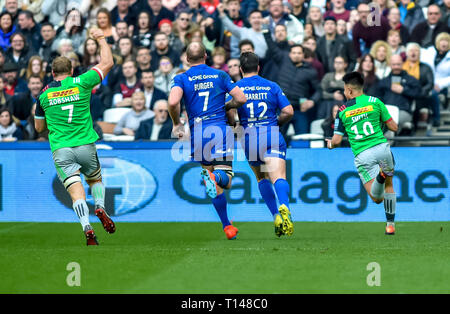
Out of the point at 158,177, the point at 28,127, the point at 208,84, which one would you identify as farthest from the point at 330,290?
the point at 28,127

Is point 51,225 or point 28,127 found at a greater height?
point 28,127

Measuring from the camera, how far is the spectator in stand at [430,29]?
17.5m

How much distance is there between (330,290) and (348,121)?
16.3 ft

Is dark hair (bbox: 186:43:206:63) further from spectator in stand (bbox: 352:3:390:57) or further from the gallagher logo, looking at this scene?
spectator in stand (bbox: 352:3:390:57)

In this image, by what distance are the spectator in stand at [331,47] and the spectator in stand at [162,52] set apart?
9.03 feet

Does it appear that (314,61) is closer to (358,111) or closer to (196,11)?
(196,11)

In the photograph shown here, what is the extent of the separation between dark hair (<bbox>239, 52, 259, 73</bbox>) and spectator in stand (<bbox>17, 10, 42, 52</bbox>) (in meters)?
8.93

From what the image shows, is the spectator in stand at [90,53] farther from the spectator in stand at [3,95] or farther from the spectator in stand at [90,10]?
the spectator in stand at [3,95]

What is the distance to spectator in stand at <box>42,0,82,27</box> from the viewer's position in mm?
20109

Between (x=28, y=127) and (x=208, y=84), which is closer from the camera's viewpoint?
(x=208, y=84)

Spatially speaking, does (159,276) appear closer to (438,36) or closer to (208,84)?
(208,84)

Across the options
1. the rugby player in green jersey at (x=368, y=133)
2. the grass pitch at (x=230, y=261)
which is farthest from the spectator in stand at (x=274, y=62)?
the rugby player in green jersey at (x=368, y=133)

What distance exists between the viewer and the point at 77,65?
18.2 m

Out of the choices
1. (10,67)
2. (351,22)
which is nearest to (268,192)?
(351,22)
